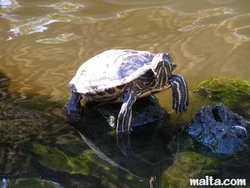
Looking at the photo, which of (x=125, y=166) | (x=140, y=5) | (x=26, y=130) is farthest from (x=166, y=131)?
(x=140, y=5)

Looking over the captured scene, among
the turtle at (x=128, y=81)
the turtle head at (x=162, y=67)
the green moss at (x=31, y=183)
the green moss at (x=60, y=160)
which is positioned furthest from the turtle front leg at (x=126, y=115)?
the green moss at (x=31, y=183)

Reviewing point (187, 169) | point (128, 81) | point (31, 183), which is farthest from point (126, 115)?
point (31, 183)

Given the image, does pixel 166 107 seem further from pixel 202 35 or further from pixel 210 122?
pixel 202 35

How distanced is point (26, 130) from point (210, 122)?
68.6 inches

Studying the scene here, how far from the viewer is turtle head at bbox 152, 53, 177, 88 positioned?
3.52 metres

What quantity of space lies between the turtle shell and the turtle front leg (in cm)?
16

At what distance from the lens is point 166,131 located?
3748 mm

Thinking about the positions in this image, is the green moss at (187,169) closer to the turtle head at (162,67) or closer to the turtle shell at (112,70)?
the turtle head at (162,67)

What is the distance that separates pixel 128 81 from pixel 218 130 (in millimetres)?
918

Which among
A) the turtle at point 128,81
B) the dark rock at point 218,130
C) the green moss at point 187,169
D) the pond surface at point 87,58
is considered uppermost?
the turtle at point 128,81

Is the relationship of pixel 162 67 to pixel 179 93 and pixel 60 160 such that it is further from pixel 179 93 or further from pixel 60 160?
pixel 60 160

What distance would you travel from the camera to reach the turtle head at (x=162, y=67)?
3523 millimetres

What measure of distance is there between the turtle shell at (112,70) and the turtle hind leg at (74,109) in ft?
0.35

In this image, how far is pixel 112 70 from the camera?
12.5 ft
